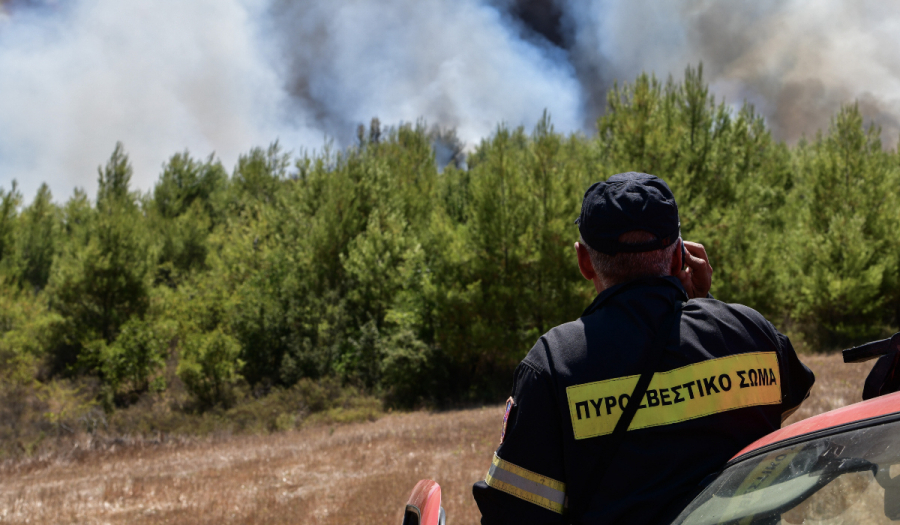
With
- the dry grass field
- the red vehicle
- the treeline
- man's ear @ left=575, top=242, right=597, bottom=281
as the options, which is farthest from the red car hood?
the treeline

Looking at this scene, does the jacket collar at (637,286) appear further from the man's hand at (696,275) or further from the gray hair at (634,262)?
the man's hand at (696,275)

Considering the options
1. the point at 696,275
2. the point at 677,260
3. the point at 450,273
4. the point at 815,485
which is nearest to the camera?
the point at 815,485

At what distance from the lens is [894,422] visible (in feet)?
4.00

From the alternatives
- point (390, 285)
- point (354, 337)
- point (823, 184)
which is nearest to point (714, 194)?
point (823, 184)

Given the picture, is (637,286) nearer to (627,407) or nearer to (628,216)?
(628,216)

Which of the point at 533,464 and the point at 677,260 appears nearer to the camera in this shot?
the point at 533,464

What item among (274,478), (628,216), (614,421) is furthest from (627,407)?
(274,478)

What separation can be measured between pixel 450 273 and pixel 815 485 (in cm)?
1800

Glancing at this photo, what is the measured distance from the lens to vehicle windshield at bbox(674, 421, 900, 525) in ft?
3.89

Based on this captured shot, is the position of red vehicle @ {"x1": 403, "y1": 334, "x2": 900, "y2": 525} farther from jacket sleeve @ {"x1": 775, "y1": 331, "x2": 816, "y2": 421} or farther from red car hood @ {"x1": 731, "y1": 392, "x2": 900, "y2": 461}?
jacket sleeve @ {"x1": 775, "y1": 331, "x2": 816, "y2": 421}

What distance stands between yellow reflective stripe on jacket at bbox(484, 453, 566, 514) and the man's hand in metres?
0.91

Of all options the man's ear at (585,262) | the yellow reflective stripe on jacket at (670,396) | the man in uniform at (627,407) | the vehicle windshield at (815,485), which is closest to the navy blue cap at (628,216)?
the man in uniform at (627,407)

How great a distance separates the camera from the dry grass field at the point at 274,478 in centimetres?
691

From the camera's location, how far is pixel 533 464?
5.16 feet
